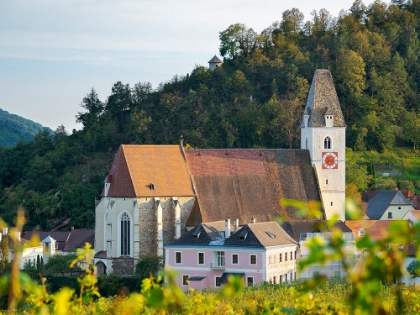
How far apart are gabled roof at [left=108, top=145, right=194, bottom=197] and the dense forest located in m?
17.6

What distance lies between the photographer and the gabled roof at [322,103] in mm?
49312

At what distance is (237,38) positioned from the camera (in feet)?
282

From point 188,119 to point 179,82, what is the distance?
332 inches

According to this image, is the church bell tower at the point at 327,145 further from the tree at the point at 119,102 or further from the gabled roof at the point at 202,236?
the tree at the point at 119,102

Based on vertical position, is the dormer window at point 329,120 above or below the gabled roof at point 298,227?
above

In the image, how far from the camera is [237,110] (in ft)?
248

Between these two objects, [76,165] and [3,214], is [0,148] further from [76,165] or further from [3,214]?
[3,214]

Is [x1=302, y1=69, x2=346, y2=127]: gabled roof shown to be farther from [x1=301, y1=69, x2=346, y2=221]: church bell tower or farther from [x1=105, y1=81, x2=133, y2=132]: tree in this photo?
[x1=105, y1=81, x2=133, y2=132]: tree

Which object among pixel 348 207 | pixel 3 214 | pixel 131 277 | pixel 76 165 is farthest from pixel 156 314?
pixel 76 165

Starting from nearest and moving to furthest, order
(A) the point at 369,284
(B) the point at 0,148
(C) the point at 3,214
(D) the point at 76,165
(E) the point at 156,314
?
(A) the point at 369,284 → (E) the point at 156,314 → (C) the point at 3,214 → (D) the point at 76,165 → (B) the point at 0,148

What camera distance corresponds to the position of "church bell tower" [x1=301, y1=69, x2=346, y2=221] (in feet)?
160

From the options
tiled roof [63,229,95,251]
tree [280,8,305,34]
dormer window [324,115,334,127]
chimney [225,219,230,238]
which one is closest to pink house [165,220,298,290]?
chimney [225,219,230,238]

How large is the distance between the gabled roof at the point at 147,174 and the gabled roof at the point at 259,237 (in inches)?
169

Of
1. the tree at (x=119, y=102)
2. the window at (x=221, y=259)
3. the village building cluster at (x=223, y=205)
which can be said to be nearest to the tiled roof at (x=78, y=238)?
the village building cluster at (x=223, y=205)
